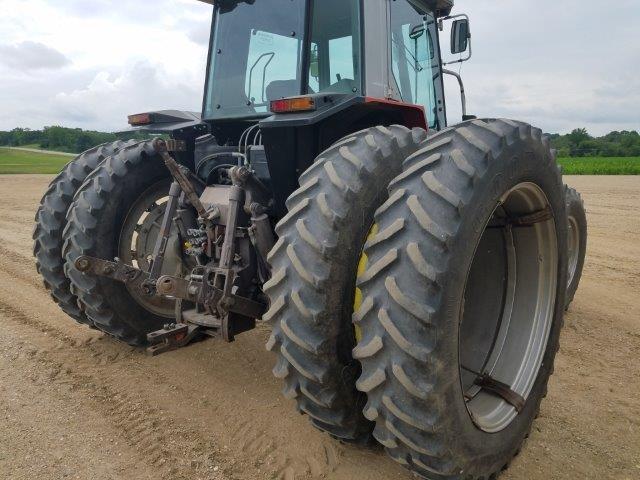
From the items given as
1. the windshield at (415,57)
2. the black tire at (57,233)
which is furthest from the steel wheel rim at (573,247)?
the black tire at (57,233)

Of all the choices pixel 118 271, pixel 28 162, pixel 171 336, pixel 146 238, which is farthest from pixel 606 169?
pixel 28 162

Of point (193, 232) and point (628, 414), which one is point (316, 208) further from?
point (628, 414)

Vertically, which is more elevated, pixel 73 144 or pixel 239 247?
pixel 73 144

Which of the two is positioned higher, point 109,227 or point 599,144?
point 599,144

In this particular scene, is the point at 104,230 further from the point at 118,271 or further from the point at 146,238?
the point at 118,271

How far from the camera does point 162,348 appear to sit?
2717mm

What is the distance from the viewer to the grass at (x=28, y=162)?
95.2 ft

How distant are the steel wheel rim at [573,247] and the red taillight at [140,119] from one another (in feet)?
11.8

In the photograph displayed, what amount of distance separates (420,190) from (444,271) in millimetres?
320

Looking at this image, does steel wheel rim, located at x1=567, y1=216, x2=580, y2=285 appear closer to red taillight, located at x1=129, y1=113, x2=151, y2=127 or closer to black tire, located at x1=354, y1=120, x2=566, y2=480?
black tire, located at x1=354, y1=120, x2=566, y2=480

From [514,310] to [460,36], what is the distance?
2.39 metres

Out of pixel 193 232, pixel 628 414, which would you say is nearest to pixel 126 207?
pixel 193 232

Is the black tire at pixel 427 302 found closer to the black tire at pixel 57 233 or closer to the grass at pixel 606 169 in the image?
the black tire at pixel 57 233

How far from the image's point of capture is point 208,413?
2875mm
